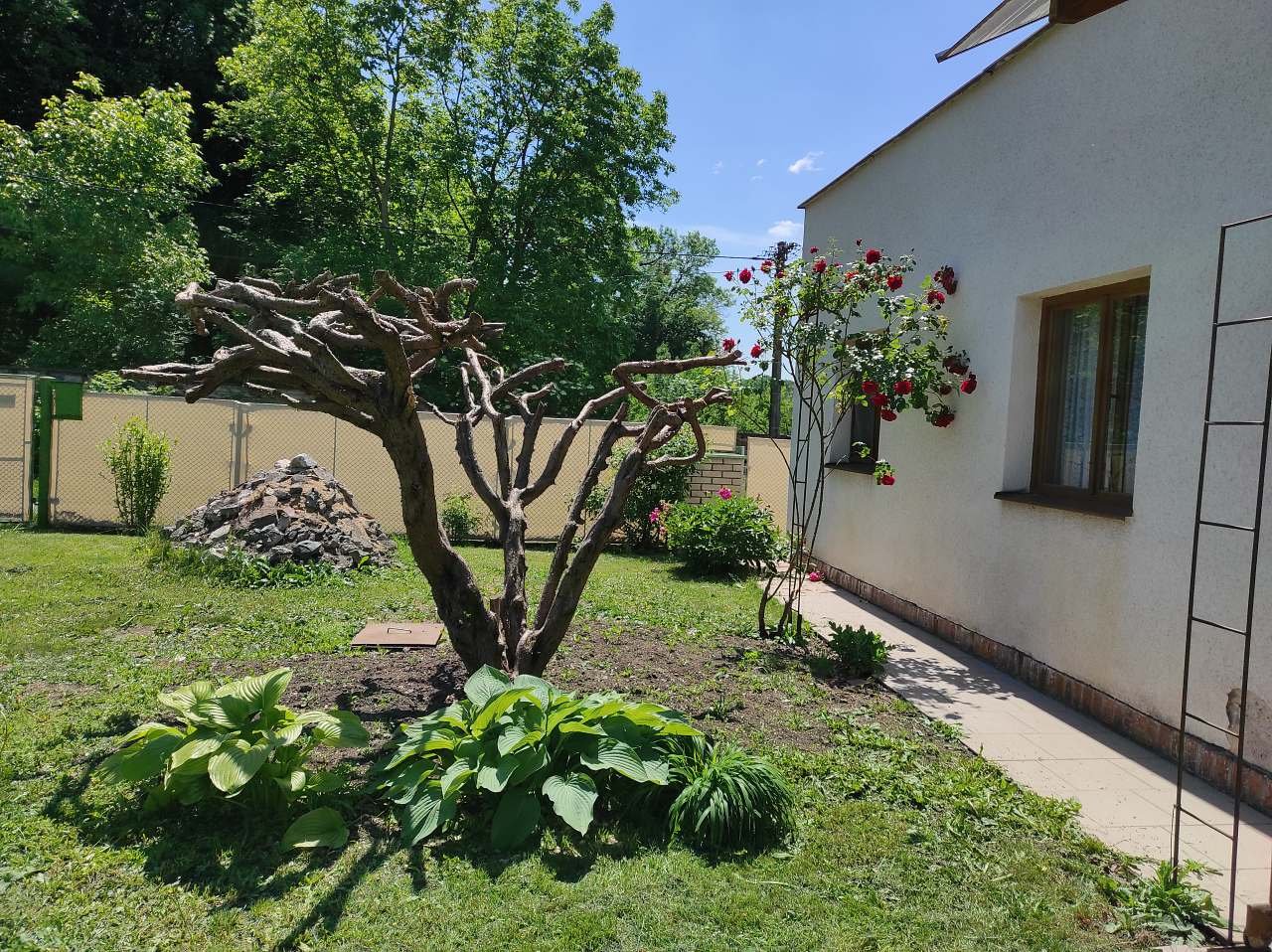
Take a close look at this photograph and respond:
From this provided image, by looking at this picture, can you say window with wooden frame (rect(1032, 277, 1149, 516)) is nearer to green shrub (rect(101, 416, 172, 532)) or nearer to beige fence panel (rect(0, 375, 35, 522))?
green shrub (rect(101, 416, 172, 532))

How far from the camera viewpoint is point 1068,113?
16.2ft

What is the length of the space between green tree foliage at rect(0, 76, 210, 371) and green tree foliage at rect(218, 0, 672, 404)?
291cm

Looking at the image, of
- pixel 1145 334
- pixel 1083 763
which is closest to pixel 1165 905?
pixel 1083 763

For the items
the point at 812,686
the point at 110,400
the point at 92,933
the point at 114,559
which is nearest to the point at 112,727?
the point at 92,933

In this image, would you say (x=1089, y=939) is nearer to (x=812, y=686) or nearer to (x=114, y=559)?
(x=812, y=686)

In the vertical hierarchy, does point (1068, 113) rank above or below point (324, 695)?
above

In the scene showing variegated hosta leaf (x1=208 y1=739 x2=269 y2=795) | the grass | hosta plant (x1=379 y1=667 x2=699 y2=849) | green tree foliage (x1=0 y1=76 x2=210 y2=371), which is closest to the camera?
the grass

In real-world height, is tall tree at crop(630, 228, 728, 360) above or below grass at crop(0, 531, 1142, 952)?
above

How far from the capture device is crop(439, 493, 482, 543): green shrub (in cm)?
1096

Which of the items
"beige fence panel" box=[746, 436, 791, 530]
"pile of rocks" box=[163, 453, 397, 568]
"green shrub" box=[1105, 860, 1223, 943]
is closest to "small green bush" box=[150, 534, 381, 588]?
"pile of rocks" box=[163, 453, 397, 568]

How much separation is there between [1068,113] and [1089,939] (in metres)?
4.68

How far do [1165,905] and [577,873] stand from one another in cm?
198

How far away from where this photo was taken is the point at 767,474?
1285 cm

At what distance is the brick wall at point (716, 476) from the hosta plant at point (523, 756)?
26.7 ft
